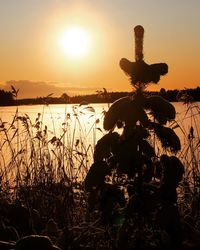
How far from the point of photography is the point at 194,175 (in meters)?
7.16

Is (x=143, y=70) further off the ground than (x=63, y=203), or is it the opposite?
(x=143, y=70)

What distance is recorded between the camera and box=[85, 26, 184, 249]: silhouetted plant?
3209 millimetres

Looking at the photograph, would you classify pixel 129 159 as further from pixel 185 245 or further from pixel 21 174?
pixel 21 174

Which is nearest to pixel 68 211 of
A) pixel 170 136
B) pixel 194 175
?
pixel 194 175

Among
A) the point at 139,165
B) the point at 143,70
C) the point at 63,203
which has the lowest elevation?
the point at 63,203

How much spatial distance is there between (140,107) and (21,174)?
5.75m

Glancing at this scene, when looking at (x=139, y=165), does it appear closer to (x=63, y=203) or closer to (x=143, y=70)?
(x=143, y=70)

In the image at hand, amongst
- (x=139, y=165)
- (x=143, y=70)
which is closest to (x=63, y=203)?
(x=139, y=165)

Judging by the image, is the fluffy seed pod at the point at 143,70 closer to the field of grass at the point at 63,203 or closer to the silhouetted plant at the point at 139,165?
the silhouetted plant at the point at 139,165

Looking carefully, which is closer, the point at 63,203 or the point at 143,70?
the point at 143,70

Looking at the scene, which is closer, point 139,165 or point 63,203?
point 139,165

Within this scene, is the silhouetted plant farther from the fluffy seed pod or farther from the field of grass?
the field of grass

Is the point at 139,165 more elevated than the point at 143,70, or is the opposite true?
the point at 143,70

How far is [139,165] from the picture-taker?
128 inches
